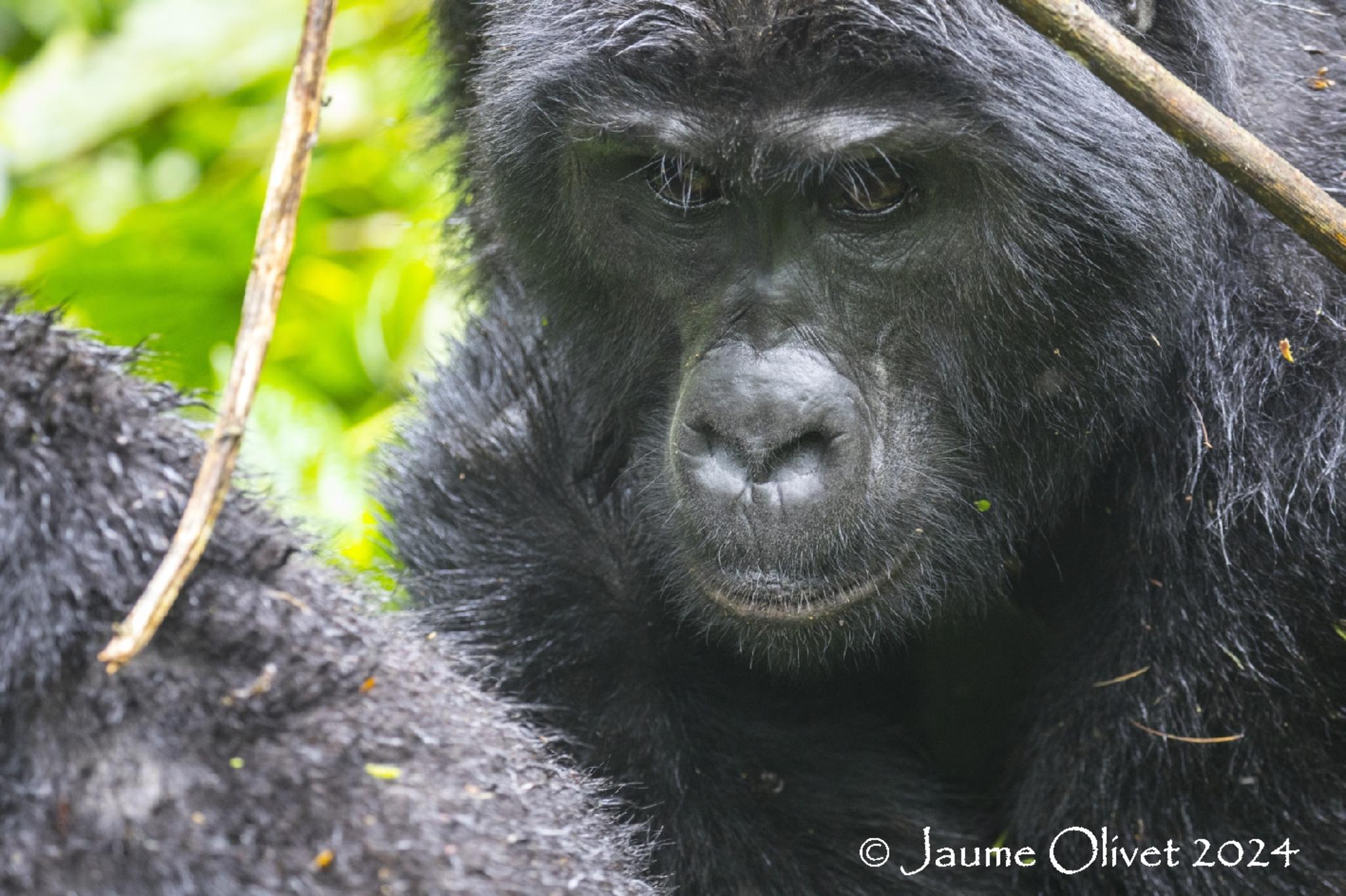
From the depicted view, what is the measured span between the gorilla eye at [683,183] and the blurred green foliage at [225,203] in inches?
96.9

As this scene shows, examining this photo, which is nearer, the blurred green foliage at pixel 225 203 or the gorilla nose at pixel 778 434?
the gorilla nose at pixel 778 434

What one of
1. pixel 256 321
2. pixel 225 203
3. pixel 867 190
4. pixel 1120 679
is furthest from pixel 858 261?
pixel 225 203

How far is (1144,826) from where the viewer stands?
118 inches

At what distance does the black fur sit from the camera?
6.64 ft

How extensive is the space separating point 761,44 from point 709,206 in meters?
0.36

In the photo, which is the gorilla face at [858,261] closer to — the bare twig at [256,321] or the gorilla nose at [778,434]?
the gorilla nose at [778,434]

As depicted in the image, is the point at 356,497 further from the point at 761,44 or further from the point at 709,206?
the point at 761,44

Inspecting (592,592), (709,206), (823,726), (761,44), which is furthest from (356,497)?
(761,44)

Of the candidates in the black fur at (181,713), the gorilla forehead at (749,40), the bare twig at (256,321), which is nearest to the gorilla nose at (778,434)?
the gorilla forehead at (749,40)

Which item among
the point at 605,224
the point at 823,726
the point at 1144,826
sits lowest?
the point at 823,726

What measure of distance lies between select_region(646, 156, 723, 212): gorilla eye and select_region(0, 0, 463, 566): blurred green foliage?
96.9 inches

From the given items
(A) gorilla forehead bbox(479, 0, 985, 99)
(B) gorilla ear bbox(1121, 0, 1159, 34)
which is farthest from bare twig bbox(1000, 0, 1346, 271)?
(B) gorilla ear bbox(1121, 0, 1159, 34)

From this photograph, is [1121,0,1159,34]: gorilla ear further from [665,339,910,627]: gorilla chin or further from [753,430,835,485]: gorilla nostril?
[753,430,835,485]: gorilla nostril

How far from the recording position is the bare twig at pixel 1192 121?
2.03 metres
